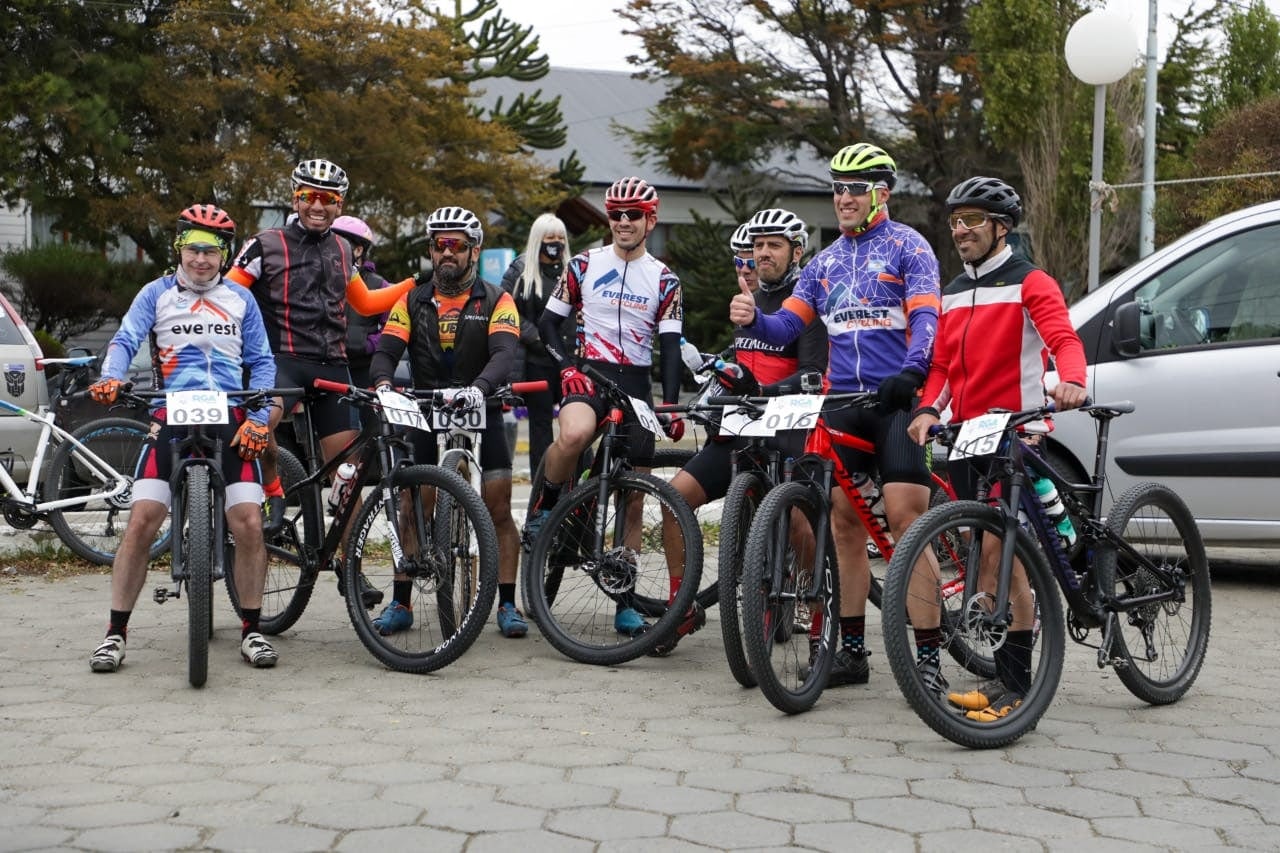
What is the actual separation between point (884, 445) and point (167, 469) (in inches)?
107

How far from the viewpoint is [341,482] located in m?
6.89

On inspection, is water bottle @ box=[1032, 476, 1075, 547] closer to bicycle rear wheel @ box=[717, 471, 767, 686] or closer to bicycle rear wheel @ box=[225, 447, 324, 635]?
bicycle rear wheel @ box=[717, 471, 767, 686]

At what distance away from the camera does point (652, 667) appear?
6.59 meters

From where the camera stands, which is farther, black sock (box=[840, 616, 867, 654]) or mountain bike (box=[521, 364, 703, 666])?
mountain bike (box=[521, 364, 703, 666])

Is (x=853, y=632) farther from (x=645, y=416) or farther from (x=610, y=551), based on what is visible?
(x=645, y=416)

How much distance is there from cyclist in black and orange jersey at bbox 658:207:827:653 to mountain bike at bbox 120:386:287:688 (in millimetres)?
1740

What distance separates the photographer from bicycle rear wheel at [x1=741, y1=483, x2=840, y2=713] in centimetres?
552

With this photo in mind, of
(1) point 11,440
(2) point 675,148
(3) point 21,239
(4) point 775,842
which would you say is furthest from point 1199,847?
(2) point 675,148

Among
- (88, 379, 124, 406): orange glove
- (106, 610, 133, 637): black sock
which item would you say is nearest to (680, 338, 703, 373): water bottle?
(88, 379, 124, 406): orange glove

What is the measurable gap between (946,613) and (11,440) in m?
6.21

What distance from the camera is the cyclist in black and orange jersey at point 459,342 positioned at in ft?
22.8

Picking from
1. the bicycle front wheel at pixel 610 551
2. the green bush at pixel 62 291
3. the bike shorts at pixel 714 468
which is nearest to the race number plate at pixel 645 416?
the bicycle front wheel at pixel 610 551

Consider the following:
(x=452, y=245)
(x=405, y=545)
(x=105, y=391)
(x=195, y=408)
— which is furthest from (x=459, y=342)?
(x=105, y=391)

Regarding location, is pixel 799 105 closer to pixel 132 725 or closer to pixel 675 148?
pixel 675 148
